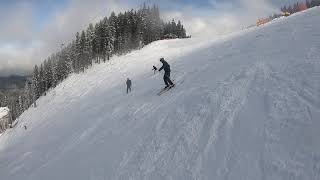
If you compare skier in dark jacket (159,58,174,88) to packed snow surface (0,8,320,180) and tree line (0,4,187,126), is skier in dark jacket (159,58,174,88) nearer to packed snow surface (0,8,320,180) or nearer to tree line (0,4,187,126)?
packed snow surface (0,8,320,180)

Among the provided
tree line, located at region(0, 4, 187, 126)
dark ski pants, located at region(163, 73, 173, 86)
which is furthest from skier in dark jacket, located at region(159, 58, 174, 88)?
tree line, located at region(0, 4, 187, 126)

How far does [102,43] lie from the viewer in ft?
399

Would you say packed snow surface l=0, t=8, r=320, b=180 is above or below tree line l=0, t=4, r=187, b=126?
below

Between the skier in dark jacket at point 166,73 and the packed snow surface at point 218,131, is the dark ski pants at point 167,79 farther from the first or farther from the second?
the packed snow surface at point 218,131

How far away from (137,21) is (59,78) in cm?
3265

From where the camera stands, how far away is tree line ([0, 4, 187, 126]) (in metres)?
119

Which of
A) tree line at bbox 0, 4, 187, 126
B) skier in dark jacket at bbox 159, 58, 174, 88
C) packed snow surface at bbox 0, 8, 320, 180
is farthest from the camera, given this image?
tree line at bbox 0, 4, 187, 126

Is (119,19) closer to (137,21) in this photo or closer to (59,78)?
(137,21)

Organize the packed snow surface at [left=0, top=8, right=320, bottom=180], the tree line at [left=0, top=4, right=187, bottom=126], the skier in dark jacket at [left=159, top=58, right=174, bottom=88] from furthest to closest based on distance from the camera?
the tree line at [left=0, top=4, right=187, bottom=126] → the skier in dark jacket at [left=159, top=58, right=174, bottom=88] → the packed snow surface at [left=0, top=8, right=320, bottom=180]

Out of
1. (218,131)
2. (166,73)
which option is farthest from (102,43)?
(218,131)

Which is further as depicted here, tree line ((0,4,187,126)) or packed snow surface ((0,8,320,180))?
tree line ((0,4,187,126))

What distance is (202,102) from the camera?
1802 centimetres

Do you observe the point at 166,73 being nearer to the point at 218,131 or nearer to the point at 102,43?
the point at 218,131

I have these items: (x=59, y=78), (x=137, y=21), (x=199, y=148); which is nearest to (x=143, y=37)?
(x=137, y=21)
